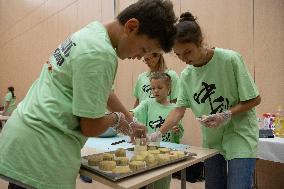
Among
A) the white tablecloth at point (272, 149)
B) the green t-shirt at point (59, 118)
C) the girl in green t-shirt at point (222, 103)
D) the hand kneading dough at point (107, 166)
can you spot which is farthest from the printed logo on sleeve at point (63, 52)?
the white tablecloth at point (272, 149)

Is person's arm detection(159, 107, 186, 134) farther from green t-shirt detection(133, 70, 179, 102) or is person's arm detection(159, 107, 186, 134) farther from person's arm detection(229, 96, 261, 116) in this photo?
green t-shirt detection(133, 70, 179, 102)

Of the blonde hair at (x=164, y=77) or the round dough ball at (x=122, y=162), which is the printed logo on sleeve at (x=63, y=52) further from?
the blonde hair at (x=164, y=77)

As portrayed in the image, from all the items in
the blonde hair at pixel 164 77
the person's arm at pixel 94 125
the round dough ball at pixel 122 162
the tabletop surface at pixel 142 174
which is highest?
the blonde hair at pixel 164 77

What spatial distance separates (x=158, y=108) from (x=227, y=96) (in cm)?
84

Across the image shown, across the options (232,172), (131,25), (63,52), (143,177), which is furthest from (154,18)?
(232,172)

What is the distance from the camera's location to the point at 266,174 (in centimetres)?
293

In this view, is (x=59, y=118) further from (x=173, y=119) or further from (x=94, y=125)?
(x=173, y=119)

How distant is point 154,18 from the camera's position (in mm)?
945

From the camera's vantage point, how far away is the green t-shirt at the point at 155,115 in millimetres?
2215

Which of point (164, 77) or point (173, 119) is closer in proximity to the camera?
point (173, 119)

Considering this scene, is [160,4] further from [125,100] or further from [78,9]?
[78,9]

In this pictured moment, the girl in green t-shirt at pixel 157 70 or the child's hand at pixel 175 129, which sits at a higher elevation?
the girl in green t-shirt at pixel 157 70

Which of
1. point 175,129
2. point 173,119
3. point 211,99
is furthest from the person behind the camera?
point 175,129

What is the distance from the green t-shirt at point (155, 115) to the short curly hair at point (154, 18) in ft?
4.14
